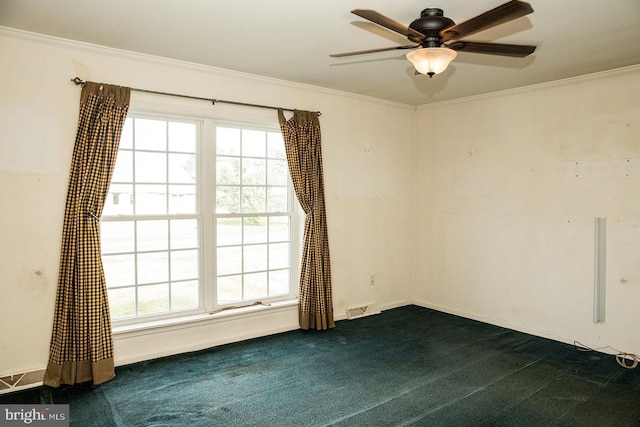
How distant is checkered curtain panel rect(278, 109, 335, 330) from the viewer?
4.36 metres

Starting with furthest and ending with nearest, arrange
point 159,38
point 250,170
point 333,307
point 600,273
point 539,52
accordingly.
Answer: point 333,307 → point 250,170 → point 600,273 → point 539,52 → point 159,38

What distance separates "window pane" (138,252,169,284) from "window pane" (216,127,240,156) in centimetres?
113

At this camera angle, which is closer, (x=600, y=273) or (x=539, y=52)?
(x=539, y=52)

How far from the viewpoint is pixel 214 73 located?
12.9ft

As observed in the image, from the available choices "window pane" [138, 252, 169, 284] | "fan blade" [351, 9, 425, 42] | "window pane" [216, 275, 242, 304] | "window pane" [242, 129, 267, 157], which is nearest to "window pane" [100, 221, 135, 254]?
"window pane" [138, 252, 169, 284]

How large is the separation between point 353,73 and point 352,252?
2.05 meters

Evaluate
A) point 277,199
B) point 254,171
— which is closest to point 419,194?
point 277,199

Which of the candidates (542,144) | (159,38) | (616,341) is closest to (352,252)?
(542,144)

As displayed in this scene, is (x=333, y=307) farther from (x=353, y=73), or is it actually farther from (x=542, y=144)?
(x=542, y=144)

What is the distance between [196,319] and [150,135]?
1.71m

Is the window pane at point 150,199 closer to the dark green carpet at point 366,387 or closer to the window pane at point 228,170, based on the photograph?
the window pane at point 228,170

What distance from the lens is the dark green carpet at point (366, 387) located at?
9.06 ft

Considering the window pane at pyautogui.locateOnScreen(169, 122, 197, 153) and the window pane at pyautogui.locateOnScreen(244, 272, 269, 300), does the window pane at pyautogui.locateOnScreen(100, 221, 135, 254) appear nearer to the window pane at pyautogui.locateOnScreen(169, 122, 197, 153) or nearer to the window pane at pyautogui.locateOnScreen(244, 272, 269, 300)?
the window pane at pyautogui.locateOnScreen(169, 122, 197, 153)

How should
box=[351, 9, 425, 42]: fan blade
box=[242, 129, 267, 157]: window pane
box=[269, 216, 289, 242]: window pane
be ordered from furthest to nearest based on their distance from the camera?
box=[269, 216, 289, 242]: window pane < box=[242, 129, 267, 157]: window pane < box=[351, 9, 425, 42]: fan blade
